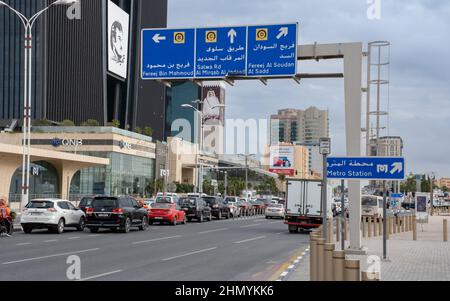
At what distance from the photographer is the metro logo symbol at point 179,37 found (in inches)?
1037

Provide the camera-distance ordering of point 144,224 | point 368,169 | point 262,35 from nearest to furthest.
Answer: point 368,169 → point 262,35 → point 144,224

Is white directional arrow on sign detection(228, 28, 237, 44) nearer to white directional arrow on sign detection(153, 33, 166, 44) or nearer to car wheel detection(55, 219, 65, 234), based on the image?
white directional arrow on sign detection(153, 33, 166, 44)

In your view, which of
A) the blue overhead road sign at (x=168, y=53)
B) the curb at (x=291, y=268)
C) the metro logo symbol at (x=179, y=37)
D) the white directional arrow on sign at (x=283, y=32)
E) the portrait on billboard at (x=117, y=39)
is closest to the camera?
the curb at (x=291, y=268)

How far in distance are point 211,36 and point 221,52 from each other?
839mm

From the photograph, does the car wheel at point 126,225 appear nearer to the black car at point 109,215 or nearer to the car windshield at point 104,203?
the black car at point 109,215

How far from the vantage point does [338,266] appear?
32.9 ft

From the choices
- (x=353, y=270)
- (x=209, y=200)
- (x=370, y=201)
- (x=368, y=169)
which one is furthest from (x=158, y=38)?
(x=370, y=201)

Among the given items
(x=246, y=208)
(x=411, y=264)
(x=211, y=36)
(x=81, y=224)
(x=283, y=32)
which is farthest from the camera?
(x=246, y=208)

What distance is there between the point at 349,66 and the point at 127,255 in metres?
8.92

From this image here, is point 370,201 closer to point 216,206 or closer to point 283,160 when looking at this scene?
point 216,206

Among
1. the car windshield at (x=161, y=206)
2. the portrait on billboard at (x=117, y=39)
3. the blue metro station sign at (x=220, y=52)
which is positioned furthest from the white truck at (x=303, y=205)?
the portrait on billboard at (x=117, y=39)

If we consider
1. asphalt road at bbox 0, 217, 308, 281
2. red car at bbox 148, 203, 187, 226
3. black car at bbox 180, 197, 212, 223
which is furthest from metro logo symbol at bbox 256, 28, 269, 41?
black car at bbox 180, 197, 212, 223

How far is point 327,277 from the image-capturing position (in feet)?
35.4
